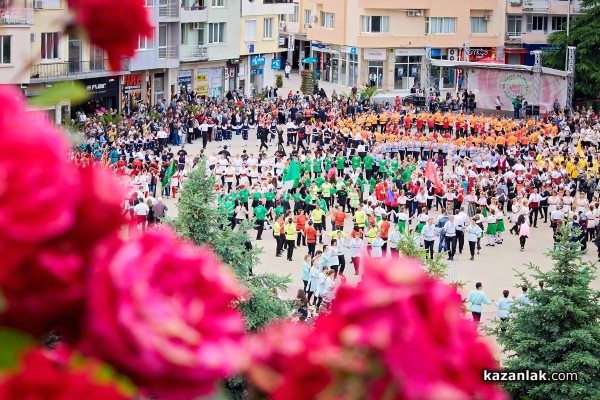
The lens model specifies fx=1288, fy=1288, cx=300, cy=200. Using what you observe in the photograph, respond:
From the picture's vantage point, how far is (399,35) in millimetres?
79562

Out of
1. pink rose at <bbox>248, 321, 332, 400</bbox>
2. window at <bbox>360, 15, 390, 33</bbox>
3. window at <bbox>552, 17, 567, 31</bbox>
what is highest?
window at <bbox>552, 17, 567, 31</bbox>

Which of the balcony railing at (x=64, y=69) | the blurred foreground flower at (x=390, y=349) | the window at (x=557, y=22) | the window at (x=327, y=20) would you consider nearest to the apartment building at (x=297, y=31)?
the window at (x=327, y=20)

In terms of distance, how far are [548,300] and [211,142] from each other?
39.5m

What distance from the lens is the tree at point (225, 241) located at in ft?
63.9

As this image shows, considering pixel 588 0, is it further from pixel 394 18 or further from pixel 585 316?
pixel 585 316

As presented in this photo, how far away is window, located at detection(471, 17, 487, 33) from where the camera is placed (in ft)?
273

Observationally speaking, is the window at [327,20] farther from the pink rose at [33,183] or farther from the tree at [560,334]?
the pink rose at [33,183]

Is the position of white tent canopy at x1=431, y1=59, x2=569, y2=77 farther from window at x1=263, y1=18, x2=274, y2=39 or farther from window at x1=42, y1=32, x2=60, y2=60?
window at x1=42, y1=32, x2=60, y2=60

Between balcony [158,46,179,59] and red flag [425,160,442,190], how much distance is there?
1034 inches

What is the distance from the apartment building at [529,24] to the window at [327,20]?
37.7 ft

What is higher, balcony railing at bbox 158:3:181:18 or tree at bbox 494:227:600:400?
balcony railing at bbox 158:3:181:18

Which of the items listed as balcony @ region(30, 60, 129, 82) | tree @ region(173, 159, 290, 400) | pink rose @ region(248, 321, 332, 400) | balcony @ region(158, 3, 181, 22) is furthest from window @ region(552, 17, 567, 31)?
pink rose @ region(248, 321, 332, 400)

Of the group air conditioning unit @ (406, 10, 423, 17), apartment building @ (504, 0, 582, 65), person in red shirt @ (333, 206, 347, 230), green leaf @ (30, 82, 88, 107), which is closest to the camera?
green leaf @ (30, 82, 88, 107)

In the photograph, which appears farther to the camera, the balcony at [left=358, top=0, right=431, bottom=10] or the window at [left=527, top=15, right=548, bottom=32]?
the window at [left=527, top=15, right=548, bottom=32]
